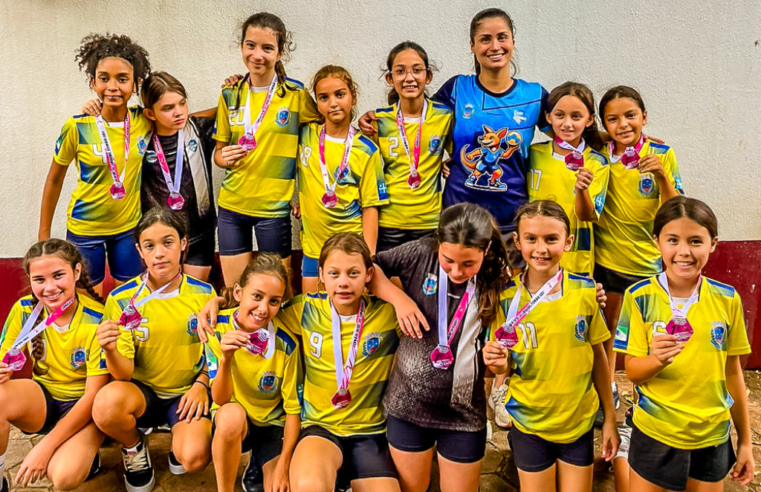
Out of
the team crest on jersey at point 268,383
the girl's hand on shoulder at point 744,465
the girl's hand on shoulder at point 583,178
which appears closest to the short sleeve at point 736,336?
the girl's hand on shoulder at point 744,465

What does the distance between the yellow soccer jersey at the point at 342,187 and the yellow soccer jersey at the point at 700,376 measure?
161 centimetres

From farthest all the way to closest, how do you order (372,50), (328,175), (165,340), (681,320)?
(372,50) < (328,175) < (165,340) < (681,320)

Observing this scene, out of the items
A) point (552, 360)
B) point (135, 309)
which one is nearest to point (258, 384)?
point (135, 309)

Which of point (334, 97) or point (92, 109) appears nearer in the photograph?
point (334, 97)

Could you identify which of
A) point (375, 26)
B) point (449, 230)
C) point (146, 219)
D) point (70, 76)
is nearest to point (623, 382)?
point (449, 230)

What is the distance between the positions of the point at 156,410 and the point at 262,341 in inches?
29.1

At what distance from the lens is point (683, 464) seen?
2.43 meters

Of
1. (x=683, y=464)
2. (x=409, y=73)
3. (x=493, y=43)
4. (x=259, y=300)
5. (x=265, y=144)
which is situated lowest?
(x=683, y=464)

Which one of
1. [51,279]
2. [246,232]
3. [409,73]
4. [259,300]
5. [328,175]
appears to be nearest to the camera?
[259,300]

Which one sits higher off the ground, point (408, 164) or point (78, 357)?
point (408, 164)

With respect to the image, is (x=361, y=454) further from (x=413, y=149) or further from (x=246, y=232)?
(x=413, y=149)

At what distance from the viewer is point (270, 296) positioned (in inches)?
108

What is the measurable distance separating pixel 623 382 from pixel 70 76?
4.33 m

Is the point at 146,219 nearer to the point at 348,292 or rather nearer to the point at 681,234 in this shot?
the point at 348,292
